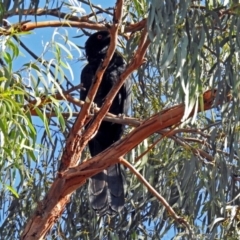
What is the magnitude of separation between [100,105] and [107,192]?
589 millimetres

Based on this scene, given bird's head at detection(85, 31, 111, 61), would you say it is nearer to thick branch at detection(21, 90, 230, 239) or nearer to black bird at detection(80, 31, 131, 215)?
black bird at detection(80, 31, 131, 215)

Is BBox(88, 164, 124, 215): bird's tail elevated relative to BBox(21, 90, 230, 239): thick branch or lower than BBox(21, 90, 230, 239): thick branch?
elevated

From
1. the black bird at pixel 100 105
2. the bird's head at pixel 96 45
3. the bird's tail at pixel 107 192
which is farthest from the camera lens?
the bird's head at pixel 96 45

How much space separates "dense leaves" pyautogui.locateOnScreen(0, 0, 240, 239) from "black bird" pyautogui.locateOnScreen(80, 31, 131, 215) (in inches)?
2.9

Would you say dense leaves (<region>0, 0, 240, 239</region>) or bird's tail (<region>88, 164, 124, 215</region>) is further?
bird's tail (<region>88, 164, 124, 215</region>)

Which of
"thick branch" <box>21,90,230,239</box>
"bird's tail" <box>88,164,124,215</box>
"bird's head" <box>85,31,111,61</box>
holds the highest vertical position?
"bird's head" <box>85,31,111,61</box>

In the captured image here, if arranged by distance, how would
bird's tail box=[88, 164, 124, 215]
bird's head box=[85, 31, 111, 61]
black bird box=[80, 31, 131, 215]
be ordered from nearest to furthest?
bird's tail box=[88, 164, 124, 215] → black bird box=[80, 31, 131, 215] → bird's head box=[85, 31, 111, 61]

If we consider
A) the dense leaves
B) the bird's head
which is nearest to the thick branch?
the dense leaves

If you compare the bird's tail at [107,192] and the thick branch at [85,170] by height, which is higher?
the bird's tail at [107,192]

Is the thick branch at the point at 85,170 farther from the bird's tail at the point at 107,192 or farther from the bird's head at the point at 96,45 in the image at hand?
the bird's head at the point at 96,45

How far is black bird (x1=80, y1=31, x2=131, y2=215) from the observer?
2902 mm

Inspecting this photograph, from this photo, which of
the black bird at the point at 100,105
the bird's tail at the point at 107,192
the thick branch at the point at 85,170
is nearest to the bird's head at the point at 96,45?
the black bird at the point at 100,105

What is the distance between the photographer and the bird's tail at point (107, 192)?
279 cm

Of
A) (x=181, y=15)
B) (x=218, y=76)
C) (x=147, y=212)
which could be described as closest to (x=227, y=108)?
(x=218, y=76)
